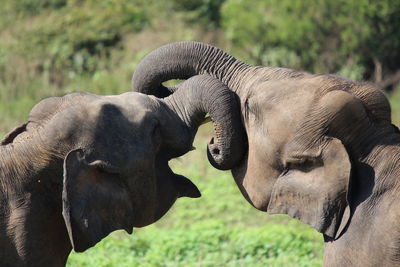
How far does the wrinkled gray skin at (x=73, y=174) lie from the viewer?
16.9 ft

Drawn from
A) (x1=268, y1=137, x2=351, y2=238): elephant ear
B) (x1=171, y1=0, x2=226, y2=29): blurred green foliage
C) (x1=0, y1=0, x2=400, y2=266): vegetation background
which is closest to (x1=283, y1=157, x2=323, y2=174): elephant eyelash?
(x1=268, y1=137, x2=351, y2=238): elephant ear

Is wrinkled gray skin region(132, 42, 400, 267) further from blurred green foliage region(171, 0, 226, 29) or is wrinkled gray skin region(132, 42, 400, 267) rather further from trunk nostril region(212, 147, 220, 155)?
blurred green foliage region(171, 0, 226, 29)

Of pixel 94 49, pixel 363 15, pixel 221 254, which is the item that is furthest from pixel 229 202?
pixel 94 49

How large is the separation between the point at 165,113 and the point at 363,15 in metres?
13.1

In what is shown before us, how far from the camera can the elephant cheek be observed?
5633mm

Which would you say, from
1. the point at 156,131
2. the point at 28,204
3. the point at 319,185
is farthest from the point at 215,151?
the point at 28,204

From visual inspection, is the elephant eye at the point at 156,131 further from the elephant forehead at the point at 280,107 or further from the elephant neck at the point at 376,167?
the elephant neck at the point at 376,167

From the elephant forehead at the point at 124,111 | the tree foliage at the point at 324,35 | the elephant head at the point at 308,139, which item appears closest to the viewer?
the elephant forehead at the point at 124,111

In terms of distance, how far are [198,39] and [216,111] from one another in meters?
14.2

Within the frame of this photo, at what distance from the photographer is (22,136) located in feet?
17.4

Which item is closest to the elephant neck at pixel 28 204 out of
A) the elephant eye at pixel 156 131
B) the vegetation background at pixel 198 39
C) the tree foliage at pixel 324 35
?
the elephant eye at pixel 156 131

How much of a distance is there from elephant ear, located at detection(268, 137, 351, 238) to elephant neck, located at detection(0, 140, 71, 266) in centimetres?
127

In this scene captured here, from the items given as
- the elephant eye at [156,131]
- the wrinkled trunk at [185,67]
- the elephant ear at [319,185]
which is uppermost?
the wrinkled trunk at [185,67]

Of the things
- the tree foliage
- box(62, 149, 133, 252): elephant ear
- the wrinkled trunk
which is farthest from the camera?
the tree foliage
